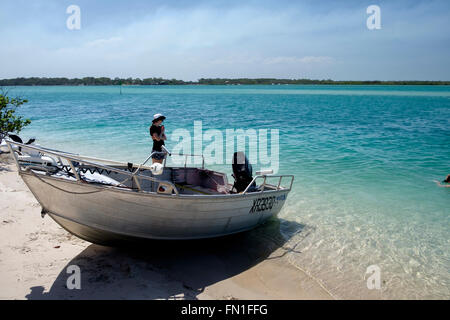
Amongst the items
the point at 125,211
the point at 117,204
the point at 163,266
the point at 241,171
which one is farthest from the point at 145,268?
the point at 241,171

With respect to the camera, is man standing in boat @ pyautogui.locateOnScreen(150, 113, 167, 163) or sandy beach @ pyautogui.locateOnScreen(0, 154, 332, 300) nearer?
sandy beach @ pyautogui.locateOnScreen(0, 154, 332, 300)

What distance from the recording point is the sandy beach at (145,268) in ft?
16.1

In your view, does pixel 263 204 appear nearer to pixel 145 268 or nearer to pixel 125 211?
pixel 145 268

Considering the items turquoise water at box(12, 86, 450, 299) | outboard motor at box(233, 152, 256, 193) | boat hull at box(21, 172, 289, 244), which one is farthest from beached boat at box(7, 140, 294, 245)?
turquoise water at box(12, 86, 450, 299)

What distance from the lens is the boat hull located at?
16.9ft

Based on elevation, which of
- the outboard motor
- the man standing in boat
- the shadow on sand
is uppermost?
the man standing in boat

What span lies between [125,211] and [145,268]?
107 cm

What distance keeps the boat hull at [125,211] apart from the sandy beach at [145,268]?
0.42m

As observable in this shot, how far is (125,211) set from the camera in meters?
5.37

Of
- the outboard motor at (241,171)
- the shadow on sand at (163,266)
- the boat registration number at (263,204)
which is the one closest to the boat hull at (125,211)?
the shadow on sand at (163,266)

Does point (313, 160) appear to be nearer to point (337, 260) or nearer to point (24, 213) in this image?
point (337, 260)

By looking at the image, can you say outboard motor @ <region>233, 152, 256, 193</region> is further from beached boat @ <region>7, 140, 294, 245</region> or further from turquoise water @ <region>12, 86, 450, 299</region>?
turquoise water @ <region>12, 86, 450, 299</region>

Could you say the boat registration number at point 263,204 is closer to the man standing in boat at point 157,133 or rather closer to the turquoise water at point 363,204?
the turquoise water at point 363,204
